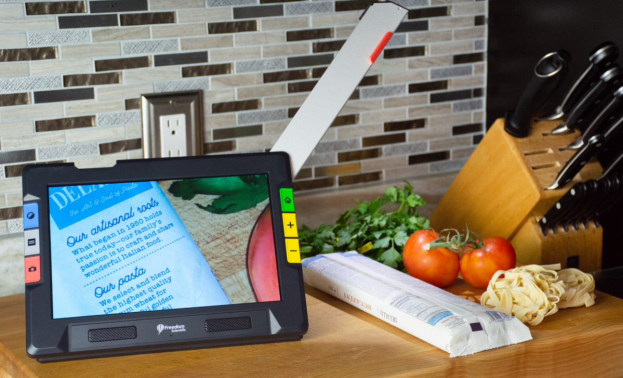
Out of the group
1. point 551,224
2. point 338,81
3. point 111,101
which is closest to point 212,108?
point 111,101

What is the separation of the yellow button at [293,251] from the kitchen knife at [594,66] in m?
0.67

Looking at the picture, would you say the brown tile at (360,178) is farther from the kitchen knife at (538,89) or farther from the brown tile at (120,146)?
the brown tile at (120,146)

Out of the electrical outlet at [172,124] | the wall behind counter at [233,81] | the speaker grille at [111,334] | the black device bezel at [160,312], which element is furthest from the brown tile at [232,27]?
the speaker grille at [111,334]

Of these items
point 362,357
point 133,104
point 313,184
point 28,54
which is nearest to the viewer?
point 362,357

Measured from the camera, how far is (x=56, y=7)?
136 centimetres

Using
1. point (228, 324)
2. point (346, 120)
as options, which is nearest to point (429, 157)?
point (346, 120)

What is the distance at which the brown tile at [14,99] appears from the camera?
135 cm

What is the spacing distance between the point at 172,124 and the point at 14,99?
29 cm

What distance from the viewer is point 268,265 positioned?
3.52 ft

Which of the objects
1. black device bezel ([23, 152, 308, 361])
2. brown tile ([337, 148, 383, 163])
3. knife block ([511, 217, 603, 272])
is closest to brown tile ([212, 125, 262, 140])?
brown tile ([337, 148, 383, 163])

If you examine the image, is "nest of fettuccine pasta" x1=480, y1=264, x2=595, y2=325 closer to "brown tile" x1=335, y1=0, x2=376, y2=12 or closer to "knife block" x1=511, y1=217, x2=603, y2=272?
"knife block" x1=511, y1=217, x2=603, y2=272

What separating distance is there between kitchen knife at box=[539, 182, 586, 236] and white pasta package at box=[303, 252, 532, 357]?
354 mm

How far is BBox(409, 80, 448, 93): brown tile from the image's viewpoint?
1.74m

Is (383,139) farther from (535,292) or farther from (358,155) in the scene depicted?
(535,292)
